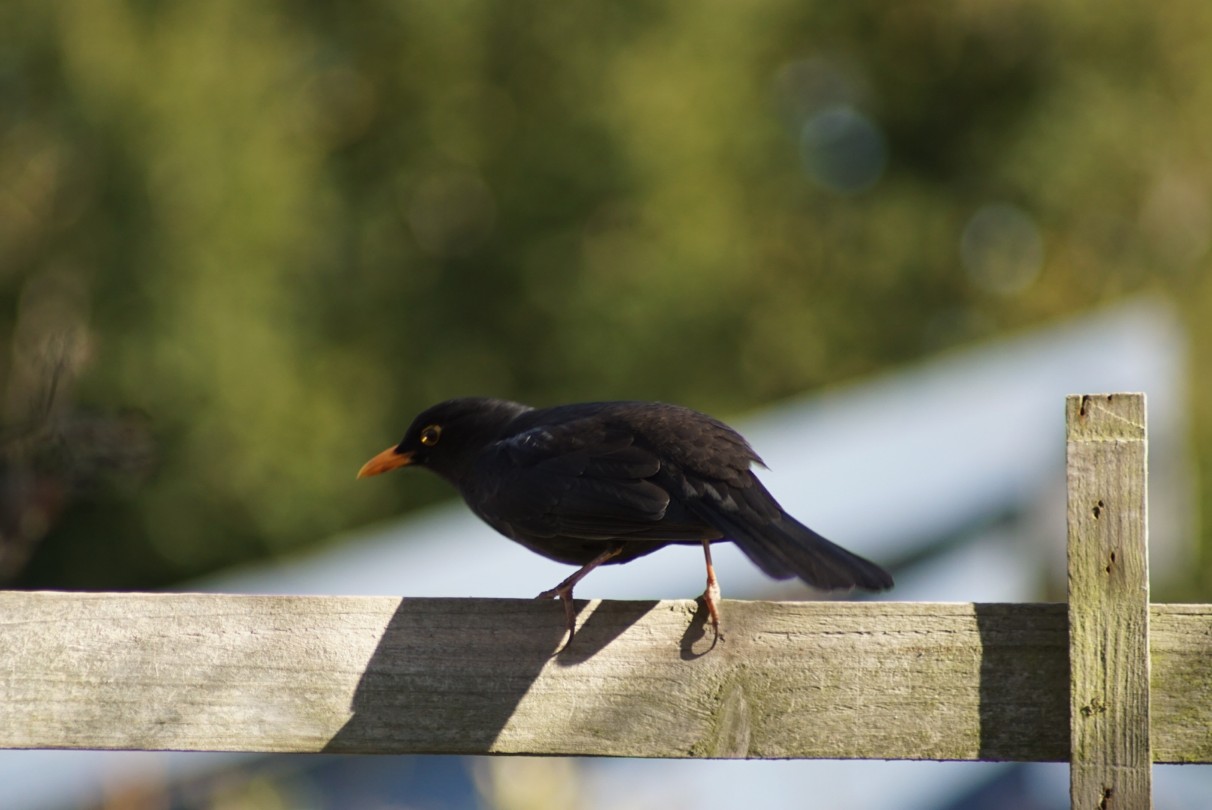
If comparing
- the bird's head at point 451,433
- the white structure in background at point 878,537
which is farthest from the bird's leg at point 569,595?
the white structure in background at point 878,537

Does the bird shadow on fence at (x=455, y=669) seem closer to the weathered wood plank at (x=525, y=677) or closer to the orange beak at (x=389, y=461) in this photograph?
the weathered wood plank at (x=525, y=677)

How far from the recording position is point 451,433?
160 inches

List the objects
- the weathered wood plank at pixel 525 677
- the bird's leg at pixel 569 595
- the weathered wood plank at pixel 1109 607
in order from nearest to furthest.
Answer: the weathered wood plank at pixel 1109 607 → the weathered wood plank at pixel 525 677 → the bird's leg at pixel 569 595

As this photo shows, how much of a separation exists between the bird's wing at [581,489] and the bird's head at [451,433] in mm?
513

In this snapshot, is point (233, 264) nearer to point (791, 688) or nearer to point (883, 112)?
point (883, 112)

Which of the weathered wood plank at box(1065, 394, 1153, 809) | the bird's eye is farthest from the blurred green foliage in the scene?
the weathered wood plank at box(1065, 394, 1153, 809)

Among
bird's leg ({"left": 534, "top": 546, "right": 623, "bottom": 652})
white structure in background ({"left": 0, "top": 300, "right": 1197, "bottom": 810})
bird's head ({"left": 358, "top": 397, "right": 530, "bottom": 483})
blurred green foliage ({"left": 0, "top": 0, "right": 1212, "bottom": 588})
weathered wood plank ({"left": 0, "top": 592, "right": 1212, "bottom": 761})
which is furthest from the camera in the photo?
blurred green foliage ({"left": 0, "top": 0, "right": 1212, "bottom": 588})

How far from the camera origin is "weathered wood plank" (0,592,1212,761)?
229 centimetres

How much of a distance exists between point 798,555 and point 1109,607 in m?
0.59

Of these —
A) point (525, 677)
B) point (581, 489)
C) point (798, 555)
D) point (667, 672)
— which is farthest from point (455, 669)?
point (581, 489)

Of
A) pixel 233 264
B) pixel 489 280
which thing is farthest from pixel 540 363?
pixel 233 264

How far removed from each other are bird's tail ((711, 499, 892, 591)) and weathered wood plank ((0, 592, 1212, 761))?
11 centimetres

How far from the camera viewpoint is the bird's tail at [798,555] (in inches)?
96.9

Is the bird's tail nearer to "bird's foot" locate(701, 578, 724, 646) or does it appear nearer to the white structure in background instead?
"bird's foot" locate(701, 578, 724, 646)
